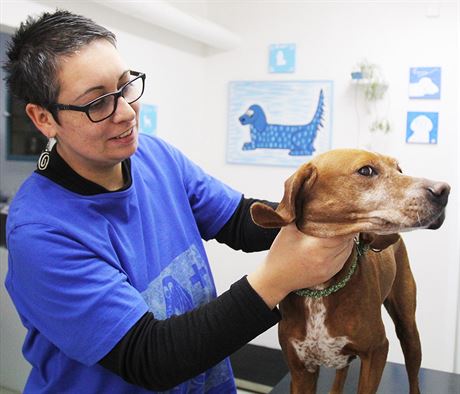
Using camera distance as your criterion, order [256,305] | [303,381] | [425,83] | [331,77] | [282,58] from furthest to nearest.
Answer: [282,58]
[331,77]
[425,83]
[303,381]
[256,305]

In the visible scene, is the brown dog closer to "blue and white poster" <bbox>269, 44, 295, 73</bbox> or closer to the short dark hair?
→ the short dark hair

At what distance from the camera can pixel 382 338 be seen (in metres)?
1.08

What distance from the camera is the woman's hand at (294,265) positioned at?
86 centimetres

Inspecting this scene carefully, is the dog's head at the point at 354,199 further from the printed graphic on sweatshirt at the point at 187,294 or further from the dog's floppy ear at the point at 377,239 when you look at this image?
the printed graphic on sweatshirt at the point at 187,294

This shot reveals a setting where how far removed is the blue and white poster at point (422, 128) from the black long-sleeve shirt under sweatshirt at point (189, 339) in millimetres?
2222

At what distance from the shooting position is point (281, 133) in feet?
10.3

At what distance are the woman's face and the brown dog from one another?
30 centimetres

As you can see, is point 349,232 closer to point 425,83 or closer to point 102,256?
point 102,256

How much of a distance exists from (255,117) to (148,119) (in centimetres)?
76

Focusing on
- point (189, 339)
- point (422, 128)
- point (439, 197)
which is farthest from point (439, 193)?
point (422, 128)

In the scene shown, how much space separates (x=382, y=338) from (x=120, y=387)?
55cm

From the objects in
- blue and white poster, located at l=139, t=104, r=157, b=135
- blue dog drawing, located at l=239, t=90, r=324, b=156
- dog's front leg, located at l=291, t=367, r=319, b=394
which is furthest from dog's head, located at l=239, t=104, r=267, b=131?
dog's front leg, located at l=291, t=367, r=319, b=394

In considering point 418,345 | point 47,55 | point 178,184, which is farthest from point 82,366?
point 418,345

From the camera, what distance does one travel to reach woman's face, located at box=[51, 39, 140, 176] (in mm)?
905
